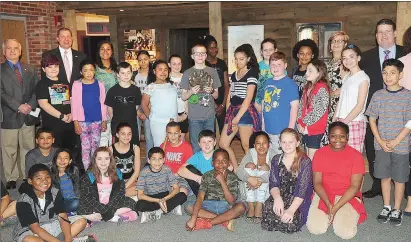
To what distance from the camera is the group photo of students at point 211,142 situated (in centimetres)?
391

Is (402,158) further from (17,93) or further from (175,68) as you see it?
(17,93)

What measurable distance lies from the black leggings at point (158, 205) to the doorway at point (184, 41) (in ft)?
26.0

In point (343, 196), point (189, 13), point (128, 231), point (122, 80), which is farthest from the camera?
point (189, 13)

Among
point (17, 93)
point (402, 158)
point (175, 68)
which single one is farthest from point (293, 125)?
point (17, 93)

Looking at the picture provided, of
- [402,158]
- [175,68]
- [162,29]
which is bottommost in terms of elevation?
[402,158]

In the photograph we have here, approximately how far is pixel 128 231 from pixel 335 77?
266 centimetres

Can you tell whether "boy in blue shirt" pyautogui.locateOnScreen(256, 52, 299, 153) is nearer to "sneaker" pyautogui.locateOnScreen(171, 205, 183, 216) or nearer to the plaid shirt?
the plaid shirt

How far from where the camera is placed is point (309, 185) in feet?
13.1

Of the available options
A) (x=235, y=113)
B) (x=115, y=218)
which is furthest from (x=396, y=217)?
(x=115, y=218)

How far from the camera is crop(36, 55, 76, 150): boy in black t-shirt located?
16.1ft

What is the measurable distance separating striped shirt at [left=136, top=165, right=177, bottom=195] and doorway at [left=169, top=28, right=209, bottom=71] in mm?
7801

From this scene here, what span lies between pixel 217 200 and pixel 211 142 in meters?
0.61

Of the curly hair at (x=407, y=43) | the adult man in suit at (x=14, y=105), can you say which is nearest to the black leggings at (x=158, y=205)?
the adult man in suit at (x=14, y=105)

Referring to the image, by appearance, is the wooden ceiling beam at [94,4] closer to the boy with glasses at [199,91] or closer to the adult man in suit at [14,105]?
the adult man in suit at [14,105]
